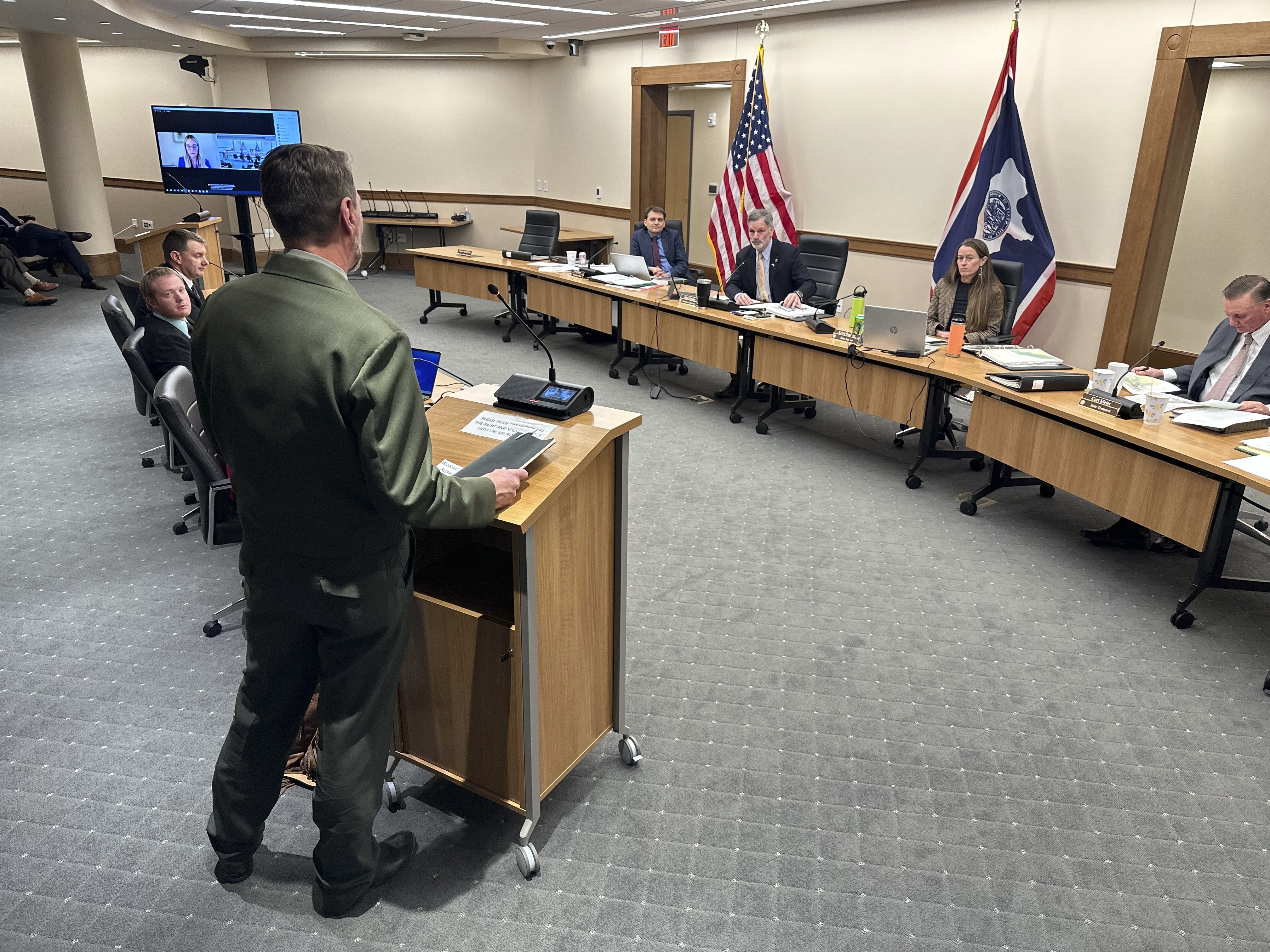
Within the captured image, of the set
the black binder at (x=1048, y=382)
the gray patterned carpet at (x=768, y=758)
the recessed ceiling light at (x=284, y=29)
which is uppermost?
the recessed ceiling light at (x=284, y=29)

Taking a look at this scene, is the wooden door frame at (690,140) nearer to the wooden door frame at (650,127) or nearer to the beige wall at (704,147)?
the beige wall at (704,147)

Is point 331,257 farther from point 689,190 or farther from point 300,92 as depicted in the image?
point 300,92

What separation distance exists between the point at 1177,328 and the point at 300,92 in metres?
11.0

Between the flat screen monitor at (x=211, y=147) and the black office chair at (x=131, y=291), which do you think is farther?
the flat screen monitor at (x=211, y=147)

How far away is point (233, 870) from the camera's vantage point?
6.74 ft

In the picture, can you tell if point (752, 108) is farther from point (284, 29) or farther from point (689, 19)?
point (284, 29)

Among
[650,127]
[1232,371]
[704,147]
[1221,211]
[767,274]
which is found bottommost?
[1232,371]

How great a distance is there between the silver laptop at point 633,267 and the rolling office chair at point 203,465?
427cm

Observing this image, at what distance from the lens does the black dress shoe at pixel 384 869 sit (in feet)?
6.49

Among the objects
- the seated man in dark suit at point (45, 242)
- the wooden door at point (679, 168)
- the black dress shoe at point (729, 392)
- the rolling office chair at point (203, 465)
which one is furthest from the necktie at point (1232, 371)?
Result: the seated man in dark suit at point (45, 242)

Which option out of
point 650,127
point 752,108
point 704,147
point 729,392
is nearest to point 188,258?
point 729,392

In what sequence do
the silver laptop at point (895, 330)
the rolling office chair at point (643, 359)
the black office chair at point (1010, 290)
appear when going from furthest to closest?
the rolling office chair at point (643, 359) → the black office chair at point (1010, 290) → the silver laptop at point (895, 330)

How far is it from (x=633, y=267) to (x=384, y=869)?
18.4 feet

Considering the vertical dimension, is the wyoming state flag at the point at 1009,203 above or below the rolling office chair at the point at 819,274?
above
